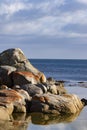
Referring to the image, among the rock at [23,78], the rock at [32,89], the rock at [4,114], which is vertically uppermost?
the rock at [23,78]

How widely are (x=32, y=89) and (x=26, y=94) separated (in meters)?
1.99

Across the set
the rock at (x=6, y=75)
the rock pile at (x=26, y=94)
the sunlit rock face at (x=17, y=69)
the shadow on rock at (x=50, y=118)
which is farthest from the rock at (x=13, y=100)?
the rock at (x=6, y=75)

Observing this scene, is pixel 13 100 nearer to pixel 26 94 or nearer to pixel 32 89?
pixel 26 94

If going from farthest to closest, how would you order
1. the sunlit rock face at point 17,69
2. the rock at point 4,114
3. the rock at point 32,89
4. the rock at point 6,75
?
1. the rock at point 6,75
2. the sunlit rock face at point 17,69
3. the rock at point 32,89
4. the rock at point 4,114

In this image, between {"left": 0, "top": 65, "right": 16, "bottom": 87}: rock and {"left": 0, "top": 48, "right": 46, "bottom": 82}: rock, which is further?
{"left": 0, "top": 48, "right": 46, "bottom": 82}: rock

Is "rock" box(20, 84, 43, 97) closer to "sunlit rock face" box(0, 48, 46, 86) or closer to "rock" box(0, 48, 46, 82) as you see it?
"sunlit rock face" box(0, 48, 46, 86)

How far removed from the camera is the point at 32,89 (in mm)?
33344

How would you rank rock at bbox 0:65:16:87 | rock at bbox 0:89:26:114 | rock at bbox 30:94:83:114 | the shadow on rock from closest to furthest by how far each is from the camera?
the shadow on rock
rock at bbox 0:89:26:114
rock at bbox 30:94:83:114
rock at bbox 0:65:16:87

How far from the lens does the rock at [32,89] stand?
1293 inches

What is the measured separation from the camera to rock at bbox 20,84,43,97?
108 ft

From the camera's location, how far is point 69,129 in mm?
24359

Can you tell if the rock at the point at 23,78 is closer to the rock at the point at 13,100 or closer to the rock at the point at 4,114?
the rock at the point at 13,100

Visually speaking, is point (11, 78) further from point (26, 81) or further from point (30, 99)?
point (30, 99)

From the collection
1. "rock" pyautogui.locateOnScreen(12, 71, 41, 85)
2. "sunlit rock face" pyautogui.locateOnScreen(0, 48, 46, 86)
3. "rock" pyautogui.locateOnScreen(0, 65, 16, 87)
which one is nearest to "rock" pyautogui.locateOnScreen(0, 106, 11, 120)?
"rock" pyautogui.locateOnScreen(12, 71, 41, 85)
